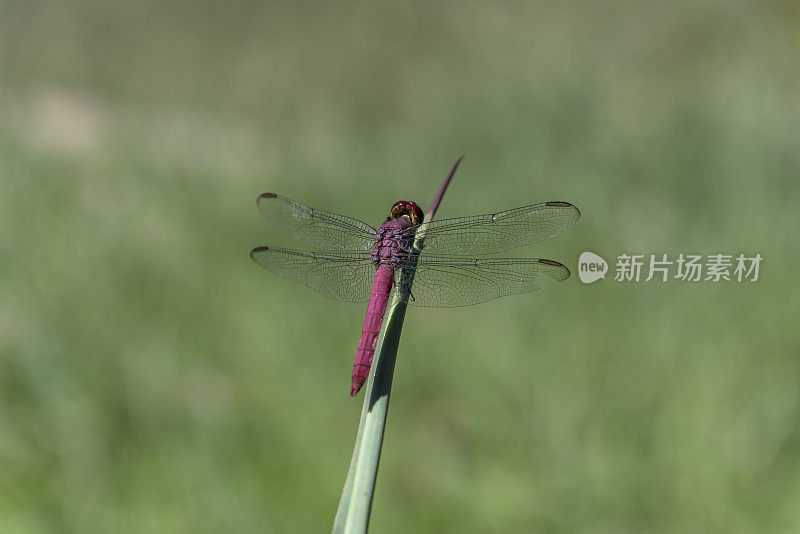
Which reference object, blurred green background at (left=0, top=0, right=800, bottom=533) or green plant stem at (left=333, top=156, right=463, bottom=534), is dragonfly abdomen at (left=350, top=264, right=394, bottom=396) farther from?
blurred green background at (left=0, top=0, right=800, bottom=533)

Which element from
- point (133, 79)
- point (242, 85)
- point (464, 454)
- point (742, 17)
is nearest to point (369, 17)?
point (242, 85)

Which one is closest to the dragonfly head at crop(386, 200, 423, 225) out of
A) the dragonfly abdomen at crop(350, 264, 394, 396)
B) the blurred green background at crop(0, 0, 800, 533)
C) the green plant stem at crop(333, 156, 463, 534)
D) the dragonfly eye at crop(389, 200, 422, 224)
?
the dragonfly eye at crop(389, 200, 422, 224)

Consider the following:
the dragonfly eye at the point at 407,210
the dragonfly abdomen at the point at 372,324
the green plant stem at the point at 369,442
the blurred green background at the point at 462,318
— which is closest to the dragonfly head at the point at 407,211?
the dragonfly eye at the point at 407,210

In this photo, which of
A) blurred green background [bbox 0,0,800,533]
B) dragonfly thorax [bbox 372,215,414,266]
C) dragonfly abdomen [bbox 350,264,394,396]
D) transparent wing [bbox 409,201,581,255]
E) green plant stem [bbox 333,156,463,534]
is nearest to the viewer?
green plant stem [bbox 333,156,463,534]

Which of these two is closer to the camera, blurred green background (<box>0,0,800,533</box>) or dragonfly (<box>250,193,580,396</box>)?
dragonfly (<box>250,193,580,396</box>)

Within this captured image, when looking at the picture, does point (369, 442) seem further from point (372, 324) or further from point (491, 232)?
point (491, 232)
